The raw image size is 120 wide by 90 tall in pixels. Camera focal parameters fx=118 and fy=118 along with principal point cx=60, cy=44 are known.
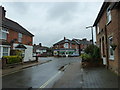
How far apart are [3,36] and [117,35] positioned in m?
15.2

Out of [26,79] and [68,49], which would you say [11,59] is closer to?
[26,79]

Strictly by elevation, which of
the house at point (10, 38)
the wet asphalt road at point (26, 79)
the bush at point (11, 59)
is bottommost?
Result: the wet asphalt road at point (26, 79)

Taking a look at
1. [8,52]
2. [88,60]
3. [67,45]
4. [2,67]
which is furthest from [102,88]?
[67,45]

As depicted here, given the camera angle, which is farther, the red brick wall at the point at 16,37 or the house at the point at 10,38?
the red brick wall at the point at 16,37

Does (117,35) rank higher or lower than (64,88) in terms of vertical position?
higher

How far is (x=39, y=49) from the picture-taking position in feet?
240

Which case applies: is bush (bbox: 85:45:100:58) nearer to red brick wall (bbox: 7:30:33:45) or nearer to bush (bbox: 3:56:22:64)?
bush (bbox: 3:56:22:64)

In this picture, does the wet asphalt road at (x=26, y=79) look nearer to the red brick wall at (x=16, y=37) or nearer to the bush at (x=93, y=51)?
the bush at (x=93, y=51)

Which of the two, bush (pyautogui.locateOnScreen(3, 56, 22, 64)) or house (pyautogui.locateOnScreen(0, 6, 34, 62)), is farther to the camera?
house (pyautogui.locateOnScreen(0, 6, 34, 62))

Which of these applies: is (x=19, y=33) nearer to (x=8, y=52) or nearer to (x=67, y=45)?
(x=8, y=52)

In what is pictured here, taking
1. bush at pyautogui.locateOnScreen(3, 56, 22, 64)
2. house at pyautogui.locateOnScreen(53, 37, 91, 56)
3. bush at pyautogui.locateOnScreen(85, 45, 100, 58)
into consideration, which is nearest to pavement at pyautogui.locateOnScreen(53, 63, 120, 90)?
bush at pyautogui.locateOnScreen(85, 45, 100, 58)

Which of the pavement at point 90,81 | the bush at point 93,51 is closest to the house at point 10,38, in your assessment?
the bush at point 93,51

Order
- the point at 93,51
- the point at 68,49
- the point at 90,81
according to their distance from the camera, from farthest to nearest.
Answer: the point at 68,49, the point at 93,51, the point at 90,81

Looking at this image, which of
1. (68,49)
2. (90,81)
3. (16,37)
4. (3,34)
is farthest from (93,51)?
(68,49)
